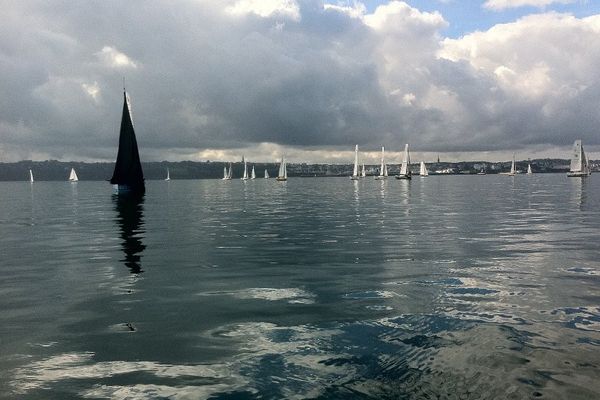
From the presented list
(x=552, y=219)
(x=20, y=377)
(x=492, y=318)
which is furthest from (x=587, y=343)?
(x=552, y=219)

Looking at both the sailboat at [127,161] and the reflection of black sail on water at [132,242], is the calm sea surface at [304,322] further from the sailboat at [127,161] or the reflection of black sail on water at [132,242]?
the sailboat at [127,161]

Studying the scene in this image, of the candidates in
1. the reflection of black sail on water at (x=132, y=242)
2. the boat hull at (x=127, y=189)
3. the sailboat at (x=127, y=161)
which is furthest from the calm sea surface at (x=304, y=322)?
the boat hull at (x=127, y=189)

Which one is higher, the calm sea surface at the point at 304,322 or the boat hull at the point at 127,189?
the boat hull at the point at 127,189

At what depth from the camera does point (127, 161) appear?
95750mm

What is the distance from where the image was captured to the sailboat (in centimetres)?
9250

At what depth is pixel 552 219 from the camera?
48000 millimetres

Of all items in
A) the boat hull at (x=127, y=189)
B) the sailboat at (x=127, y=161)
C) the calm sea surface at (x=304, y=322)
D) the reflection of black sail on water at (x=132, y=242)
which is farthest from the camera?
the boat hull at (x=127, y=189)

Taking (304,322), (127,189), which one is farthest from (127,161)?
(304,322)

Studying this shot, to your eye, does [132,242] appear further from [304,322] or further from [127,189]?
[127,189]

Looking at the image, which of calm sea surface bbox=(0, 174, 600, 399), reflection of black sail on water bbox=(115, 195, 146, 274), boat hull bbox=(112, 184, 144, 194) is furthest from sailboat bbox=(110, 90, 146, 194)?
calm sea surface bbox=(0, 174, 600, 399)

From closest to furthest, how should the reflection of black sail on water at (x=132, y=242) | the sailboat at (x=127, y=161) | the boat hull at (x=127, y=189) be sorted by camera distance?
the reflection of black sail on water at (x=132, y=242)
the sailboat at (x=127, y=161)
the boat hull at (x=127, y=189)

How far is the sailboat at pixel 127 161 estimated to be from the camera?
9250 centimetres

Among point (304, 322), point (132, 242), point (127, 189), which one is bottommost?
point (132, 242)

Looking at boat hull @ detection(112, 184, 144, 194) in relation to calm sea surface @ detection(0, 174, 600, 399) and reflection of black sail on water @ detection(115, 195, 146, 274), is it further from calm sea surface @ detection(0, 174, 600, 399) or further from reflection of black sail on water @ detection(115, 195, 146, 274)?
calm sea surface @ detection(0, 174, 600, 399)
